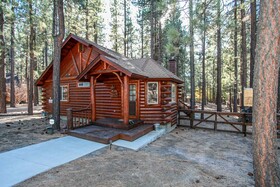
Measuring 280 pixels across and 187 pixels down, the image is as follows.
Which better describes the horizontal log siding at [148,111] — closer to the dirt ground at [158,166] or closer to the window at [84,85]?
the dirt ground at [158,166]

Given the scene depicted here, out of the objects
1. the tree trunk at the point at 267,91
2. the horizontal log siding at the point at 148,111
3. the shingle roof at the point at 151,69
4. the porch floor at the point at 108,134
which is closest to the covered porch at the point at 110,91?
the horizontal log siding at the point at 148,111

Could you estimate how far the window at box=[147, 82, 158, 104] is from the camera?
28.9 feet

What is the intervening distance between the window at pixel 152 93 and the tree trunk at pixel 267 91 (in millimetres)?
5756

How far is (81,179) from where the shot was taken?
3.69 metres

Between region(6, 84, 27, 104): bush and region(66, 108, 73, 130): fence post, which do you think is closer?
region(66, 108, 73, 130): fence post

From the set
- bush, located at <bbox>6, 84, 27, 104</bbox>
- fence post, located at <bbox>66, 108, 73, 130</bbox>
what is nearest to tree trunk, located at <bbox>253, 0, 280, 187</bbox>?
fence post, located at <bbox>66, 108, 73, 130</bbox>

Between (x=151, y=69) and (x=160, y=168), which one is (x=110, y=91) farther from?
(x=160, y=168)

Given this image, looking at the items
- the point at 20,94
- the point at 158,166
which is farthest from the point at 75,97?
the point at 20,94

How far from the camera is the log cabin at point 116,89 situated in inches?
295

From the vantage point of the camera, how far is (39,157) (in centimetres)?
484

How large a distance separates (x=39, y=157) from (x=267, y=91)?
6.05 metres

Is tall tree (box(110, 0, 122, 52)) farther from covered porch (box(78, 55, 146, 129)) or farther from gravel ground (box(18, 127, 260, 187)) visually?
gravel ground (box(18, 127, 260, 187))

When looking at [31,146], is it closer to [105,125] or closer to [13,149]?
[13,149]

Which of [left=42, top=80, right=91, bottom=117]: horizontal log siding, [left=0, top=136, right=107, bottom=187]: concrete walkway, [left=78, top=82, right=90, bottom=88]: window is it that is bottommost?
A: [left=0, top=136, right=107, bottom=187]: concrete walkway
